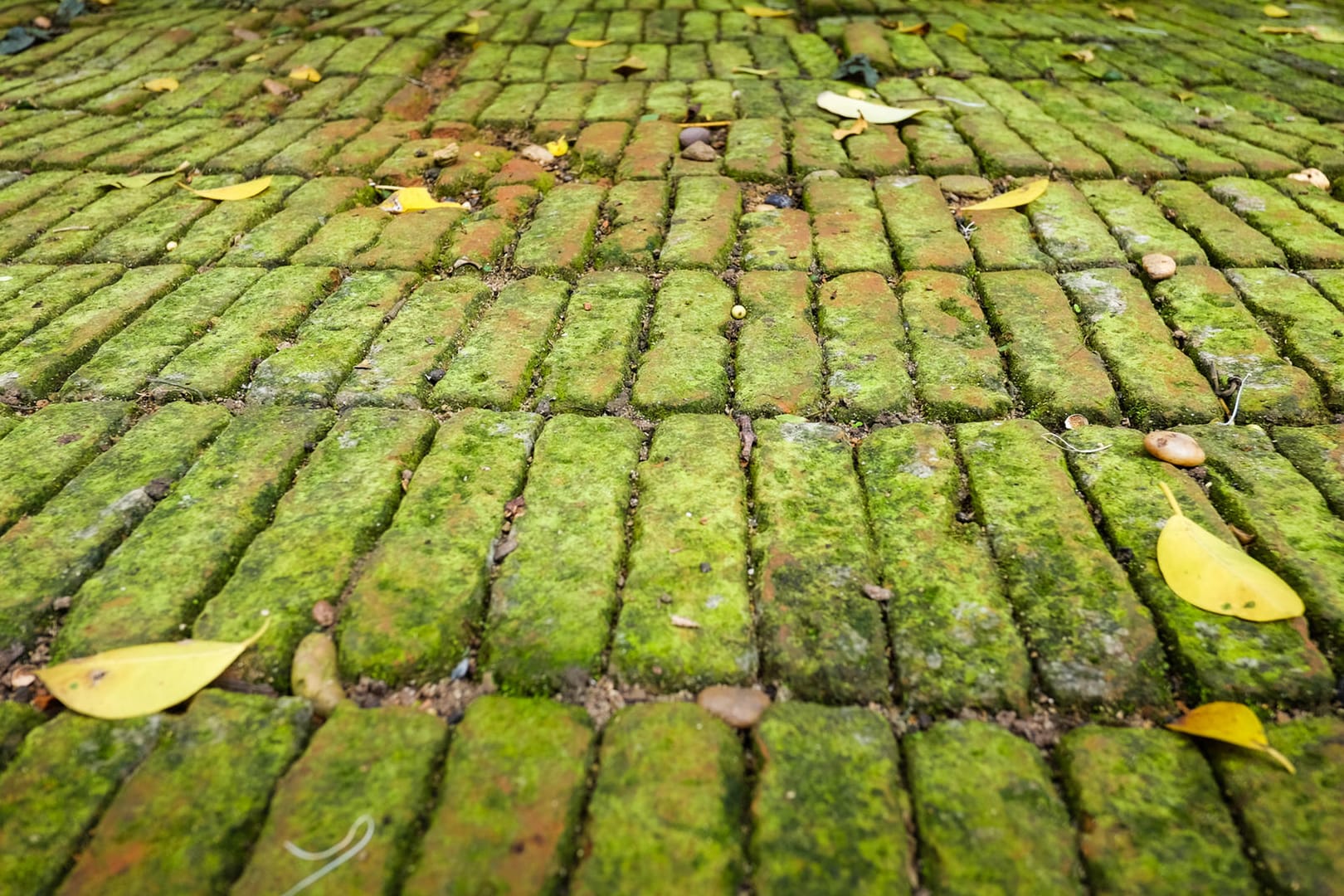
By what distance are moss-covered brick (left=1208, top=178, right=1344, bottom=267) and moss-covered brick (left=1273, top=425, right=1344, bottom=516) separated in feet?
2.72

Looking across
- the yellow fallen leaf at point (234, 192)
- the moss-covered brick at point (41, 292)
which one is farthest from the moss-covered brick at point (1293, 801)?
the yellow fallen leaf at point (234, 192)

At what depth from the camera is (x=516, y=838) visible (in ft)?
3.83

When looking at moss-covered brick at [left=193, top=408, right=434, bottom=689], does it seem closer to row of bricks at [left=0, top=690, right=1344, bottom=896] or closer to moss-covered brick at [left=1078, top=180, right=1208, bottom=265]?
row of bricks at [left=0, top=690, right=1344, bottom=896]

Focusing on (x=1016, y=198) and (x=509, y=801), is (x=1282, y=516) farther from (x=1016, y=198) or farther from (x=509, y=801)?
(x=509, y=801)

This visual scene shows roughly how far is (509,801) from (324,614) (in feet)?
1.80

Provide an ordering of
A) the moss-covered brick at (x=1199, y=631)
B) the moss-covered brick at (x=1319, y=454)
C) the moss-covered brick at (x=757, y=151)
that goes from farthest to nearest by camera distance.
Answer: the moss-covered brick at (x=757, y=151) < the moss-covered brick at (x=1319, y=454) < the moss-covered brick at (x=1199, y=631)

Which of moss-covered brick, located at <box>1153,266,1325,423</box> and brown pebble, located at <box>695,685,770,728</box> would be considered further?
moss-covered brick, located at <box>1153,266,1325,423</box>

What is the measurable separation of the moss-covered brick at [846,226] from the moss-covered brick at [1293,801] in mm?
1608

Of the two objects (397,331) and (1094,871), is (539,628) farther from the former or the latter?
(397,331)

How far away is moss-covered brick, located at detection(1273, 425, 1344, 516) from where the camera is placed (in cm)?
172

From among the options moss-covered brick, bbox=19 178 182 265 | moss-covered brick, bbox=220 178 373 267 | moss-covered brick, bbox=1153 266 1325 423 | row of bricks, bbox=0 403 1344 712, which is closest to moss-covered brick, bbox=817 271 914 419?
row of bricks, bbox=0 403 1344 712

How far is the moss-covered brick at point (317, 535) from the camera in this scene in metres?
1.48

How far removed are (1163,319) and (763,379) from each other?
118cm

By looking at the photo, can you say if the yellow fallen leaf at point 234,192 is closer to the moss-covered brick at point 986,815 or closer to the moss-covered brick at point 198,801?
the moss-covered brick at point 198,801
